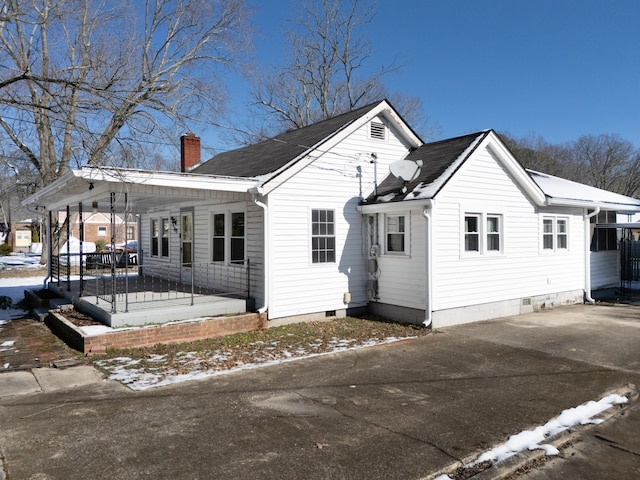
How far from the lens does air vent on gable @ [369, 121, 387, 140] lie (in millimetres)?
12398

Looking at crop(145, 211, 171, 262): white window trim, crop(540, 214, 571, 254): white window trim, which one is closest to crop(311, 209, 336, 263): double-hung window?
crop(145, 211, 171, 262): white window trim

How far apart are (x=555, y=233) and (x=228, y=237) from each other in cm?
952

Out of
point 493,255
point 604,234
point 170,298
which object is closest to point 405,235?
point 493,255

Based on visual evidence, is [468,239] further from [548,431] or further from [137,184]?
[137,184]

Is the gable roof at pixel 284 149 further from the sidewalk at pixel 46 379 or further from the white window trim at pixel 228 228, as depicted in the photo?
the sidewalk at pixel 46 379

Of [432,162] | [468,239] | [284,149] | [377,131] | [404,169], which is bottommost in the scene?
[468,239]

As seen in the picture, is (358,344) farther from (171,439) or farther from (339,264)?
(171,439)

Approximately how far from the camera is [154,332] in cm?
887

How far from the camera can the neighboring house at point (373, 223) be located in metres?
10.3

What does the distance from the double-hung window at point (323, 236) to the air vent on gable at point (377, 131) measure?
2643 millimetres

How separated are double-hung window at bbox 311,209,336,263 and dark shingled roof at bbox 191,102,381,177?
5.11ft

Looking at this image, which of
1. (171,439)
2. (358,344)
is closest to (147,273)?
(358,344)

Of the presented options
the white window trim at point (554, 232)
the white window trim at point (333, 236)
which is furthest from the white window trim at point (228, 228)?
the white window trim at point (554, 232)

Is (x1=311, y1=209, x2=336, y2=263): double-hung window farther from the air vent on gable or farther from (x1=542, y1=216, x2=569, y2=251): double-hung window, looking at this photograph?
(x1=542, y1=216, x2=569, y2=251): double-hung window
